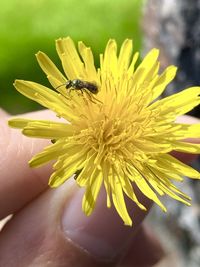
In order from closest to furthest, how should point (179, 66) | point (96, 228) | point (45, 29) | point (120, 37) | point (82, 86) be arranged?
point (82, 86) → point (96, 228) → point (179, 66) → point (120, 37) → point (45, 29)

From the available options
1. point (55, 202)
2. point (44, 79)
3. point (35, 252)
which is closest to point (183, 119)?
point (55, 202)

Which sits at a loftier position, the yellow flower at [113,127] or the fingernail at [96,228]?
the yellow flower at [113,127]

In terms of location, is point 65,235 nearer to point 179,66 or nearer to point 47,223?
point 47,223

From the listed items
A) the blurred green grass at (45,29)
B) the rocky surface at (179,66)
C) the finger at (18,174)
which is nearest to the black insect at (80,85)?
the finger at (18,174)

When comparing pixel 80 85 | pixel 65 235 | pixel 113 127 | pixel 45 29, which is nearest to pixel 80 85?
pixel 80 85

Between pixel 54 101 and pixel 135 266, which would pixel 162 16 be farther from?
pixel 54 101

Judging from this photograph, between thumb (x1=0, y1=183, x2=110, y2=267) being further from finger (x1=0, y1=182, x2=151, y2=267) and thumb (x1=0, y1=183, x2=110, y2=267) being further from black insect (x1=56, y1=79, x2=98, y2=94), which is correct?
black insect (x1=56, y1=79, x2=98, y2=94)

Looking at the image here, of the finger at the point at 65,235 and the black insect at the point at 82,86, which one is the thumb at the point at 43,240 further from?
the black insect at the point at 82,86

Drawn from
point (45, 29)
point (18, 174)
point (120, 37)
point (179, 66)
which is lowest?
point (18, 174)
